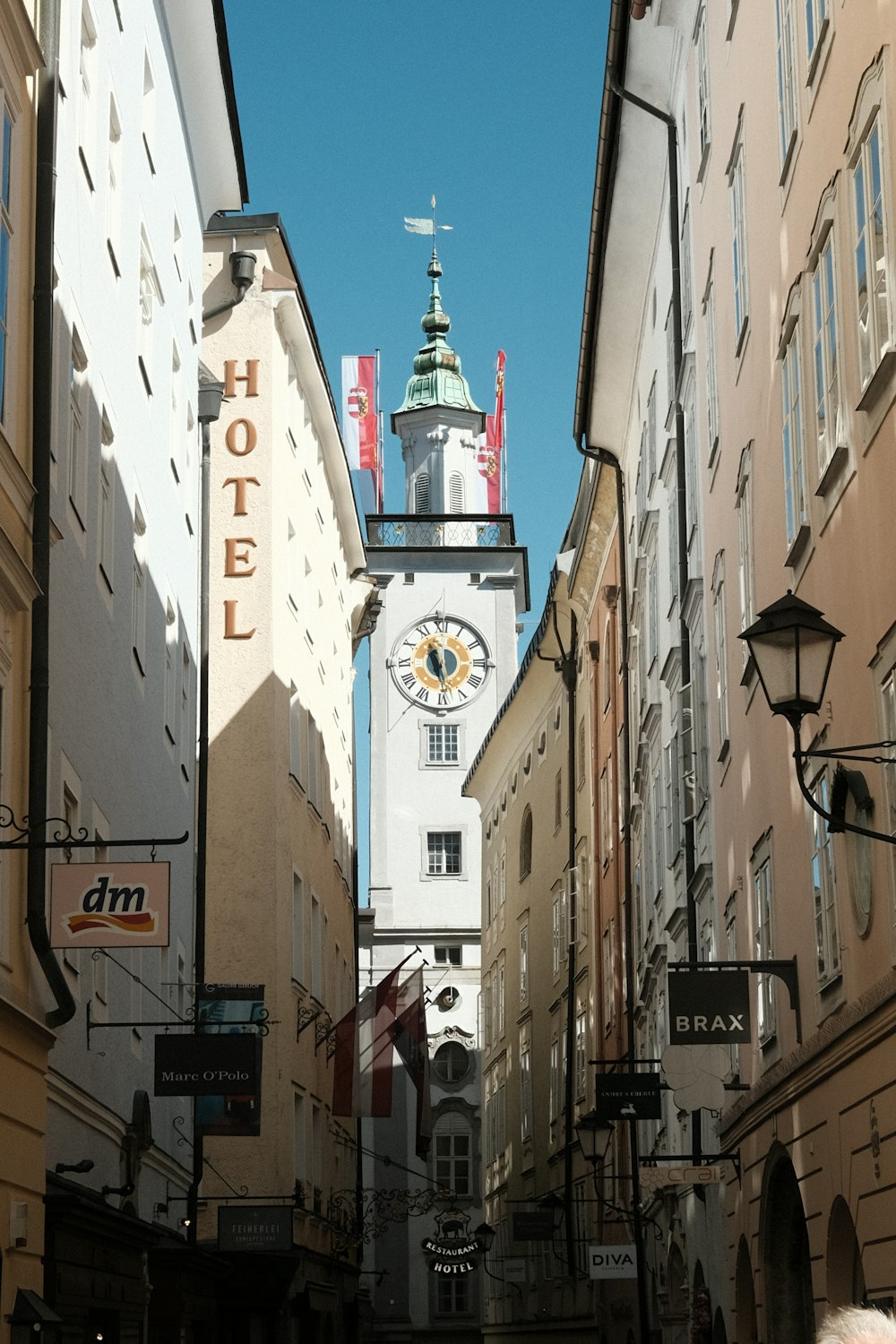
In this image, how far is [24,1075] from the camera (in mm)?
12938

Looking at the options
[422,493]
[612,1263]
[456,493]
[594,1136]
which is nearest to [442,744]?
[456,493]

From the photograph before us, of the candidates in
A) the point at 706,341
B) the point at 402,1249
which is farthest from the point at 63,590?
the point at 402,1249

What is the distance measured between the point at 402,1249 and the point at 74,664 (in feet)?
170

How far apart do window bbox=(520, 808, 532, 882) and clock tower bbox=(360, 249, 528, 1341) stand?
14.4 meters

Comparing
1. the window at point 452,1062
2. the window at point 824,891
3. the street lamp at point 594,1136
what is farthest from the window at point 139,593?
the window at point 452,1062

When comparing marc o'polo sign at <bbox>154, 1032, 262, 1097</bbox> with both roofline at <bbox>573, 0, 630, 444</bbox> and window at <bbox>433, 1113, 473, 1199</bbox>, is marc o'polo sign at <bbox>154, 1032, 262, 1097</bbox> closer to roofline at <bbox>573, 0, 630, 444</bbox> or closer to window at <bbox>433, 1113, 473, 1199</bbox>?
roofline at <bbox>573, 0, 630, 444</bbox>

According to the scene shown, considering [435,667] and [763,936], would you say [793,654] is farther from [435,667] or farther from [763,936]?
[435,667]

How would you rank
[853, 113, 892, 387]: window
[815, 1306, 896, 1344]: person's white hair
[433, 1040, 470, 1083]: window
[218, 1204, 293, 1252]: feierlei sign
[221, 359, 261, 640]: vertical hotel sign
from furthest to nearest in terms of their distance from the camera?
[433, 1040, 470, 1083]: window < [221, 359, 261, 640]: vertical hotel sign < [218, 1204, 293, 1252]: feierlei sign < [853, 113, 892, 387]: window < [815, 1306, 896, 1344]: person's white hair

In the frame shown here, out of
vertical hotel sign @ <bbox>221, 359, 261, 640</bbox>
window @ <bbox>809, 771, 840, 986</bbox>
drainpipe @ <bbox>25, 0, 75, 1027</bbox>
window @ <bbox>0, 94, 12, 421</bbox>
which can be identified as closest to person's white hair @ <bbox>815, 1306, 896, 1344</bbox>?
drainpipe @ <bbox>25, 0, 75, 1027</bbox>

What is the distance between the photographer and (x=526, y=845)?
51.8 metres

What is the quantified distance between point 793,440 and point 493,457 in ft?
205

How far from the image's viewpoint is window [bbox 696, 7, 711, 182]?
21.9 meters

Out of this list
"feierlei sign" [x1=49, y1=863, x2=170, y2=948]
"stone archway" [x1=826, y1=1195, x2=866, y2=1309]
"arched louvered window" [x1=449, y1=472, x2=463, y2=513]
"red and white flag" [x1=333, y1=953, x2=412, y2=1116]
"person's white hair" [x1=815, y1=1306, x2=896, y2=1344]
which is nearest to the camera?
"person's white hair" [x1=815, y1=1306, x2=896, y2=1344]

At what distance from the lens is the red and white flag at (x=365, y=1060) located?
2762 centimetres
